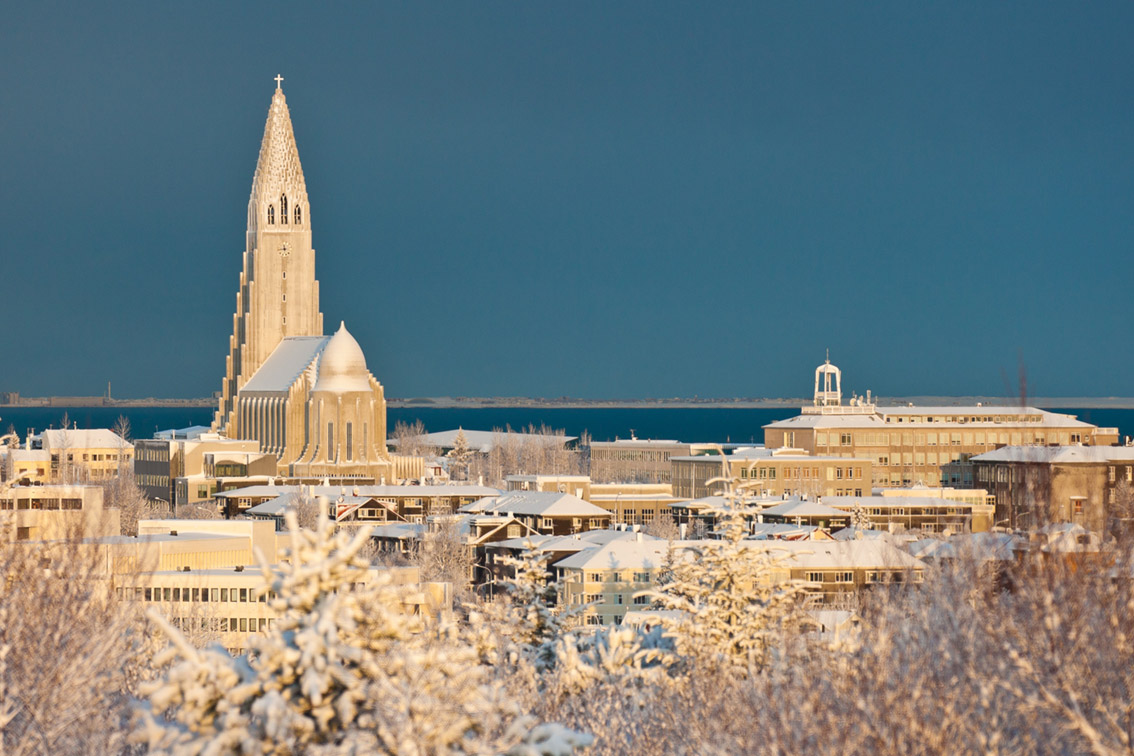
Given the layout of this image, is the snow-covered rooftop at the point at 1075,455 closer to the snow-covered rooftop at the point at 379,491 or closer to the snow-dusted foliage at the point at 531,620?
the snow-covered rooftop at the point at 379,491

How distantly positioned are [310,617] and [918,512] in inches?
3710

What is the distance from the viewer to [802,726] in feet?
73.4

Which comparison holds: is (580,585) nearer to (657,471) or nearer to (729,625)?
(729,625)

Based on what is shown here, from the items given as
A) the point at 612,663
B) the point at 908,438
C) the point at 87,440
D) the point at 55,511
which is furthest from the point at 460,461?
the point at 612,663

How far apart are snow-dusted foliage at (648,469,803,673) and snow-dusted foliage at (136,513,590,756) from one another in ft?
56.7

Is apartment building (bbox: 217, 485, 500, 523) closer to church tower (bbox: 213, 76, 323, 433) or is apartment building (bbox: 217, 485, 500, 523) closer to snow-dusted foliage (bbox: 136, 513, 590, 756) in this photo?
church tower (bbox: 213, 76, 323, 433)

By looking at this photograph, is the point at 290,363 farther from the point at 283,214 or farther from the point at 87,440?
the point at 87,440

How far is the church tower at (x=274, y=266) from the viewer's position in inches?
6860

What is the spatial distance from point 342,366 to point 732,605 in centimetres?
12054

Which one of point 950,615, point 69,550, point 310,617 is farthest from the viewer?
point 69,550

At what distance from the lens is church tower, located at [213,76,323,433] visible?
174250 mm

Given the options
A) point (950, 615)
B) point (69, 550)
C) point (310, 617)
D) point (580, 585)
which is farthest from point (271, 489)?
point (310, 617)

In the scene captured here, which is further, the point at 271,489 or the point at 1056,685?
the point at 271,489

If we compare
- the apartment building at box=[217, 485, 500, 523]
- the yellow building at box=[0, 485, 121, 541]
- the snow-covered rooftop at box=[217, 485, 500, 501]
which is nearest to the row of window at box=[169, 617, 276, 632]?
the yellow building at box=[0, 485, 121, 541]
